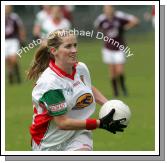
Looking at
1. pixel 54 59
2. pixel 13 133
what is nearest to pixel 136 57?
pixel 13 133

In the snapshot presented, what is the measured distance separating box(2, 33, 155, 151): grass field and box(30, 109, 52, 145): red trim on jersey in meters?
2.55

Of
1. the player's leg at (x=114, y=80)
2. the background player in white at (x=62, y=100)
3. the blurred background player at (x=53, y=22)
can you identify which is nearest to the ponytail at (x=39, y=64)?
the background player in white at (x=62, y=100)

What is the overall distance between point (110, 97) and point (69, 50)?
868 cm

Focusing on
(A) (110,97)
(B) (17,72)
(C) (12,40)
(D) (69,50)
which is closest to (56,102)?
(D) (69,50)

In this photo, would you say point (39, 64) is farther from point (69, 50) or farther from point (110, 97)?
point (110, 97)

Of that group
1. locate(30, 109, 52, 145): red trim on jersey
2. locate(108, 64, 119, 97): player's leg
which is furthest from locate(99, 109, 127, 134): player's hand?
A: locate(108, 64, 119, 97): player's leg

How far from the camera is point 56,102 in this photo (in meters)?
7.16

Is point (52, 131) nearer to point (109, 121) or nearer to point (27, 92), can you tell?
point (109, 121)

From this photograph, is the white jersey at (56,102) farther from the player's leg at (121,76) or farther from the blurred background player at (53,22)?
the blurred background player at (53,22)

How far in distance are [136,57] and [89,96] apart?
19.1 metres

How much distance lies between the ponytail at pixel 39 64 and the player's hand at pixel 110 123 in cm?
78

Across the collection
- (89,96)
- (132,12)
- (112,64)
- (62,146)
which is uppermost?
(132,12)

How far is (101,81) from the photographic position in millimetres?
19562

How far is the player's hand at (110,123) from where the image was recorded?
7.26 meters
